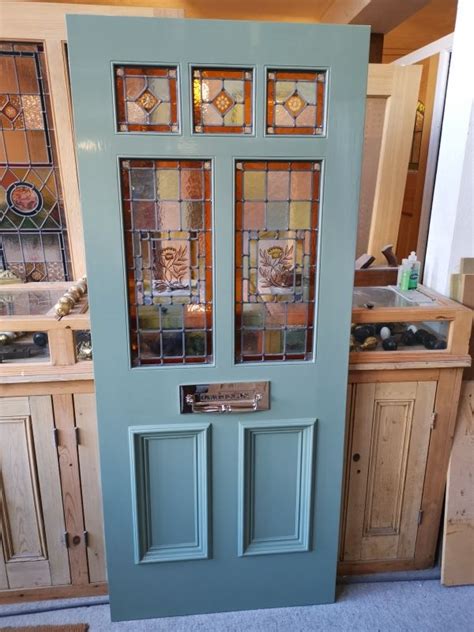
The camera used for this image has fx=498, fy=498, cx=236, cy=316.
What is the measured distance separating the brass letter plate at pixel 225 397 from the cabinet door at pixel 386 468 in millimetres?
368

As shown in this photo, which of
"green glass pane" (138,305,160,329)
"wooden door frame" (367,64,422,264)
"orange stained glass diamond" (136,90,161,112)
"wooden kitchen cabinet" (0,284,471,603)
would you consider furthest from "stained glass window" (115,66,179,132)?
"wooden door frame" (367,64,422,264)

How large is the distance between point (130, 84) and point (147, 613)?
168 centimetres

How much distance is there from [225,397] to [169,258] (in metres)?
0.45

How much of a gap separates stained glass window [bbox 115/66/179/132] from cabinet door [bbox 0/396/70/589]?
0.87 meters

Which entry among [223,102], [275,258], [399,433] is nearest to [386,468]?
[399,433]

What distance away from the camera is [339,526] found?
175 cm

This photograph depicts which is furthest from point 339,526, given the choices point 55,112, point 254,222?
point 55,112

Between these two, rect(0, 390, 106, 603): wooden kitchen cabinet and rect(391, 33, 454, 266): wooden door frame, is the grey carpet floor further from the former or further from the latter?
rect(391, 33, 454, 266): wooden door frame

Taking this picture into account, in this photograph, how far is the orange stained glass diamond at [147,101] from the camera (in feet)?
4.23

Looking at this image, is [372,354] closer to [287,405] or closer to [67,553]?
[287,405]

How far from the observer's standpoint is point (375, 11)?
2217mm

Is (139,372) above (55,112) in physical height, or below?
below

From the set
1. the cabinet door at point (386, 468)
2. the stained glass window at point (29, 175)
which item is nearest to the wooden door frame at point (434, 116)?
the cabinet door at point (386, 468)

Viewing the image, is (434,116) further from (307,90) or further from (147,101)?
(147,101)
